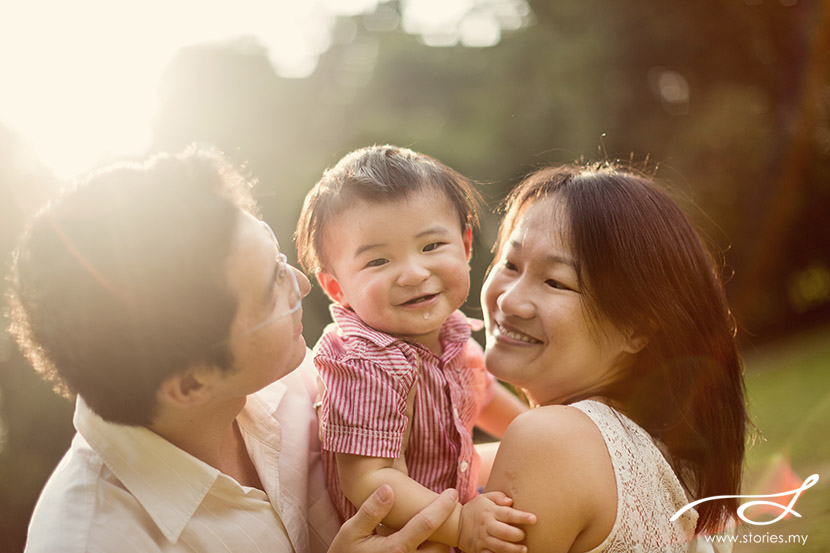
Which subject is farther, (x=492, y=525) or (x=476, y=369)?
(x=476, y=369)

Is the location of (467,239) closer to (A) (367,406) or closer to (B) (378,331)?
(B) (378,331)

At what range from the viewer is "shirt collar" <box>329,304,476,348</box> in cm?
215

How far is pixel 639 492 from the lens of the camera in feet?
6.51

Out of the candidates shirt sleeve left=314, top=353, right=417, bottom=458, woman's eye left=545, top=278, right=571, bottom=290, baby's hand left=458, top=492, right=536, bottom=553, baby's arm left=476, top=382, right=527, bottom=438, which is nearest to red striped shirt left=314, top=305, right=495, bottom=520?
shirt sleeve left=314, top=353, right=417, bottom=458

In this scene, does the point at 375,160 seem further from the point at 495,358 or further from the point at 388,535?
the point at 388,535

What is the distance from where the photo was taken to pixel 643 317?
7.34ft

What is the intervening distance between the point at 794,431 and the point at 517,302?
4.17 m

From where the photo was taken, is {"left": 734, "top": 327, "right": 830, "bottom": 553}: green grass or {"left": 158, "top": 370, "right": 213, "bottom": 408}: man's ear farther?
{"left": 734, "top": 327, "right": 830, "bottom": 553}: green grass

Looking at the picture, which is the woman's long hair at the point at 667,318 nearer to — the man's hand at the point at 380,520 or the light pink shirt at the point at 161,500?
the man's hand at the point at 380,520

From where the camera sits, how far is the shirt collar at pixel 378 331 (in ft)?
7.04

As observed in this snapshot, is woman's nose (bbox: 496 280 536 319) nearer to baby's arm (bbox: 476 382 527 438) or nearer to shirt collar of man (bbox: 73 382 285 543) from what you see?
baby's arm (bbox: 476 382 527 438)

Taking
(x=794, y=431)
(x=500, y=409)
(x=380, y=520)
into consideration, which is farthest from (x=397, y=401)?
(x=794, y=431)

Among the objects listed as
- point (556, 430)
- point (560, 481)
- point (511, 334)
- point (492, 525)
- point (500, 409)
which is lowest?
point (500, 409)

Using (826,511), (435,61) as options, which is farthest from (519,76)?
(826,511)
